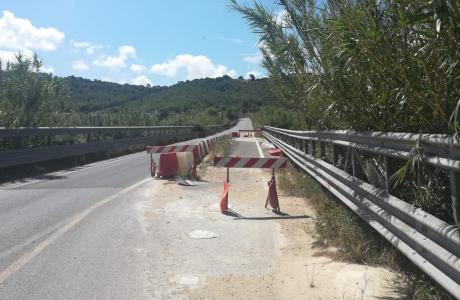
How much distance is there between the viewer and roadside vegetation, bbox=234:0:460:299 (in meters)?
4.24

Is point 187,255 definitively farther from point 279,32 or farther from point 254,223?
point 279,32

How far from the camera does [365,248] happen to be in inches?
241

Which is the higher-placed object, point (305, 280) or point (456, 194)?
point (456, 194)

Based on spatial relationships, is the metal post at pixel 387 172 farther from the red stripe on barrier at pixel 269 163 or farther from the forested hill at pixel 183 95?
the forested hill at pixel 183 95

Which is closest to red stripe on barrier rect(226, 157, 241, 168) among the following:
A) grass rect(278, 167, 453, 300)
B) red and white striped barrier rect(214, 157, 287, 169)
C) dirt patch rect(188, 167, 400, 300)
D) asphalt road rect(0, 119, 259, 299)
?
red and white striped barrier rect(214, 157, 287, 169)

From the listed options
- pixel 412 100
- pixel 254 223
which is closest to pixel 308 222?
pixel 254 223

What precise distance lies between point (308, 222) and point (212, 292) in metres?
3.70

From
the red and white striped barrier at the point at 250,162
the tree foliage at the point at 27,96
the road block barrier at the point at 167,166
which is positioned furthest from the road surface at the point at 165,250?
the tree foliage at the point at 27,96

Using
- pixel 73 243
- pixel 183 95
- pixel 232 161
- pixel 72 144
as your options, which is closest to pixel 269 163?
pixel 232 161

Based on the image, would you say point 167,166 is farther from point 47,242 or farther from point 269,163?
point 47,242

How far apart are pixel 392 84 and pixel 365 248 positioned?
6.32 feet

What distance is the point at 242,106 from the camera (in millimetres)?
169625

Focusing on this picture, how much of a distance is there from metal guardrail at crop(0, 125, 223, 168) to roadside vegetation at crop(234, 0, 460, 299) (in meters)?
10.9

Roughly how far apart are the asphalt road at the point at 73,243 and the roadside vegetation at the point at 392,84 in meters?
2.50
